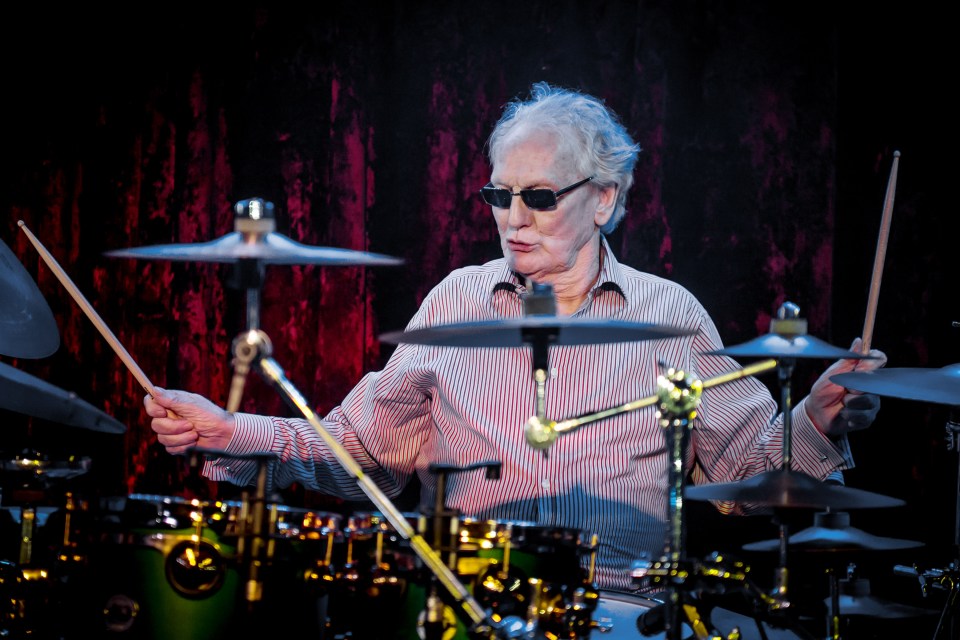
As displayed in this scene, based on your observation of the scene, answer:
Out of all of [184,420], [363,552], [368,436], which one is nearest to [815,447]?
[368,436]

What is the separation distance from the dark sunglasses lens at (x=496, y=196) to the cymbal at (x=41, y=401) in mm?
1037

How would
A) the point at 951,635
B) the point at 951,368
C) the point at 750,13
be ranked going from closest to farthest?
the point at 951,368 < the point at 951,635 < the point at 750,13

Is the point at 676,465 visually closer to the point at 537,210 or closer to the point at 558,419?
the point at 558,419

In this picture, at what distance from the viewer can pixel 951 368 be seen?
7.80ft

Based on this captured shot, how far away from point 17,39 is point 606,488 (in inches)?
80.6

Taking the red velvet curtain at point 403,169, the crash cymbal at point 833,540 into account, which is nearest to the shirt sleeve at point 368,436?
the red velvet curtain at point 403,169

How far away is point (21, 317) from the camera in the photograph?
8.28ft

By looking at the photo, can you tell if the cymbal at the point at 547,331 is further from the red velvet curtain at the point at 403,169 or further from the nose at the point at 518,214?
the red velvet curtain at the point at 403,169

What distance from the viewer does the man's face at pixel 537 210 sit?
2803mm

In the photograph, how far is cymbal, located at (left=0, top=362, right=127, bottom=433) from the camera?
2193 mm

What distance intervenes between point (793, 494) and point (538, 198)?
111cm

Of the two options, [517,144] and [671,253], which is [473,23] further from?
[671,253]

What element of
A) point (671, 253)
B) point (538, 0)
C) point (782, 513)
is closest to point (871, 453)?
point (671, 253)

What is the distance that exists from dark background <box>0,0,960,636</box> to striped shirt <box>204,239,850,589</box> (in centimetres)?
20
